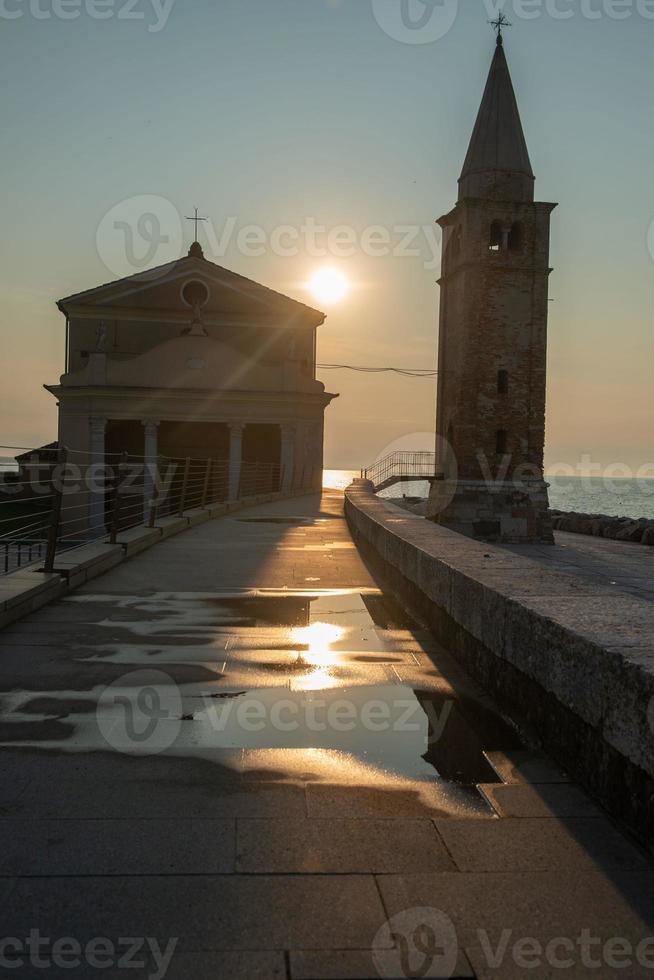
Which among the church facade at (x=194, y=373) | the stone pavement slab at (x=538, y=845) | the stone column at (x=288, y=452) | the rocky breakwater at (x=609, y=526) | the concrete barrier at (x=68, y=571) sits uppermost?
the church facade at (x=194, y=373)

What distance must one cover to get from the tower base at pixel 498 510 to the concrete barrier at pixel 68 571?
23210 mm

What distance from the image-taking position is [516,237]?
37.7 metres

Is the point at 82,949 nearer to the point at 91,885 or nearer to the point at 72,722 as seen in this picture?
the point at 91,885

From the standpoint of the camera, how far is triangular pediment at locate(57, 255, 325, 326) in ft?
126

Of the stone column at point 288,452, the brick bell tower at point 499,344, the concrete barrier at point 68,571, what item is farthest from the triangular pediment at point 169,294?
the concrete barrier at point 68,571

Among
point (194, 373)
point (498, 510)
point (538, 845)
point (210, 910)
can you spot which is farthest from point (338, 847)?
point (498, 510)

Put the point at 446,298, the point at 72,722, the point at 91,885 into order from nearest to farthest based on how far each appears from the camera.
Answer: the point at 91,885 < the point at 72,722 < the point at 446,298

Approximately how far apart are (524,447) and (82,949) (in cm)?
3579

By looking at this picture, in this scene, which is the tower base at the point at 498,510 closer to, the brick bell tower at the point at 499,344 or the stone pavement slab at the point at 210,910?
the brick bell tower at the point at 499,344

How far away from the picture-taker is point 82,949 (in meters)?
2.35

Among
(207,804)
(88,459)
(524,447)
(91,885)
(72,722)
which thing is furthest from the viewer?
(524,447)

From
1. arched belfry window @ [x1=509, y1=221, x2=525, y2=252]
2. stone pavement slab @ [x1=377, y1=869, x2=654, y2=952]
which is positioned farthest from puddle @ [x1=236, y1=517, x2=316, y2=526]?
arched belfry window @ [x1=509, y1=221, x2=525, y2=252]

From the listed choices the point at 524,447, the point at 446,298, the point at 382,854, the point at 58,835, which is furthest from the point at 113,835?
the point at 446,298

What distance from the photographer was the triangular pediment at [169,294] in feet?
126
